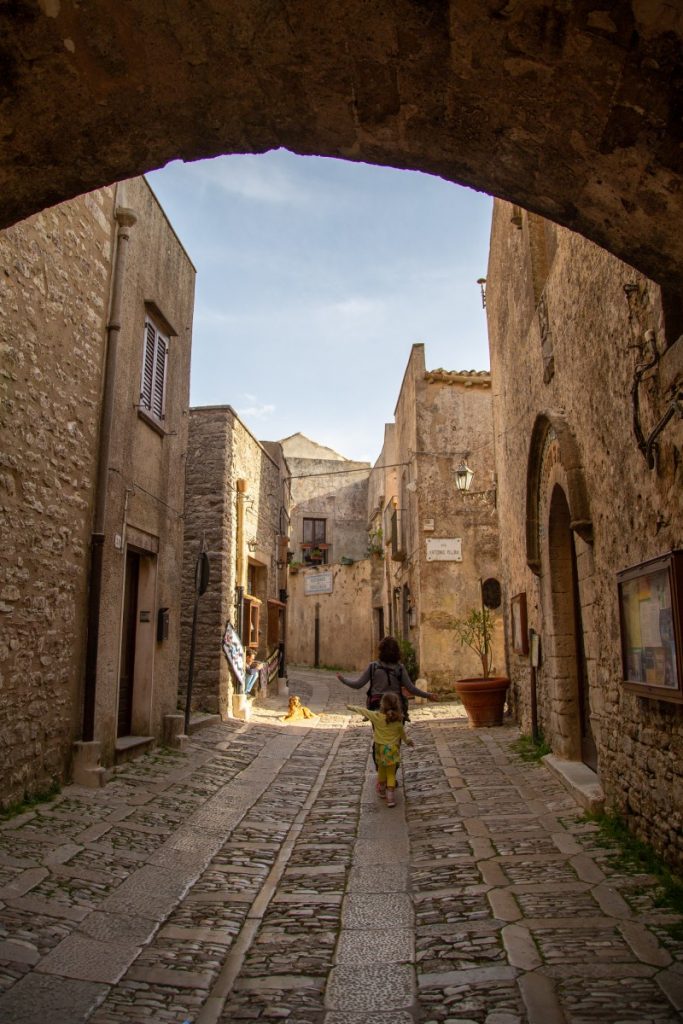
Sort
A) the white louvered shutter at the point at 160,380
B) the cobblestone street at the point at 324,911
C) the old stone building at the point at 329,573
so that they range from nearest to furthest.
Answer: the cobblestone street at the point at 324,911 < the white louvered shutter at the point at 160,380 < the old stone building at the point at 329,573

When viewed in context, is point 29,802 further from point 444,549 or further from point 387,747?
point 444,549

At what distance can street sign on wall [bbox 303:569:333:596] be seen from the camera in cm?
2662

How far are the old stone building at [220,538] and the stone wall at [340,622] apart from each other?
10689mm

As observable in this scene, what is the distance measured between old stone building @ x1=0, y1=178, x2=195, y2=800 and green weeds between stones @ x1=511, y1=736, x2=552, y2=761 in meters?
3.93

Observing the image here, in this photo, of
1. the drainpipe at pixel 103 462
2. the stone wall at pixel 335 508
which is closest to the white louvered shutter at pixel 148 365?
the drainpipe at pixel 103 462

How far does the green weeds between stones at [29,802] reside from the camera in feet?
17.6

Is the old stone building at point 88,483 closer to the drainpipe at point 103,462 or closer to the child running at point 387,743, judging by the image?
the drainpipe at point 103,462

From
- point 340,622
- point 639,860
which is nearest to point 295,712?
point 639,860

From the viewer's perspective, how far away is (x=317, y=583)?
26938mm

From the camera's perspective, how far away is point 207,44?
2533 mm

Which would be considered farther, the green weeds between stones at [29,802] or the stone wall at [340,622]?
the stone wall at [340,622]

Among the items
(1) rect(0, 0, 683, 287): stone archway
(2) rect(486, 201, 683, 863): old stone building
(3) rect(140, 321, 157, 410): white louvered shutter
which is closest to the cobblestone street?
(2) rect(486, 201, 683, 863): old stone building

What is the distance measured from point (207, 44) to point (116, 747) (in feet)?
20.9

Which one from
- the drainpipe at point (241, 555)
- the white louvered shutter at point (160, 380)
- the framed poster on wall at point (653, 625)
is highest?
the white louvered shutter at point (160, 380)
